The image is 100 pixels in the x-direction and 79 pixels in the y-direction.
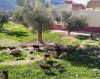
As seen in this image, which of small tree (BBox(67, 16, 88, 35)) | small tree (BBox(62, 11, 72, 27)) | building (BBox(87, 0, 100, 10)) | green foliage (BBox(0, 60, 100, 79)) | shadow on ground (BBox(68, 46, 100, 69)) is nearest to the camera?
green foliage (BBox(0, 60, 100, 79))

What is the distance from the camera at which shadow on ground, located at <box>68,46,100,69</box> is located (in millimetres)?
31609

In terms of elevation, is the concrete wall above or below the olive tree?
below

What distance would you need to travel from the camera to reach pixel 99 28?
75562 mm

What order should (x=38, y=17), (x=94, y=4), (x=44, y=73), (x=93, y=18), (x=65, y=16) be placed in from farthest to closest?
(x=94, y=4) < (x=93, y=18) < (x=65, y=16) < (x=38, y=17) < (x=44, y=73)

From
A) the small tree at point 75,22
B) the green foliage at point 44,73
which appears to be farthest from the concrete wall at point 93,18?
the green foliage at point 44,73

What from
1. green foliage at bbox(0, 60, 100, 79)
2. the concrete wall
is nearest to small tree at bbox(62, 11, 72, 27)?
the concrete wall

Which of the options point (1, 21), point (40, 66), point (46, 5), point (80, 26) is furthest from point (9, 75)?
point (1, 21)

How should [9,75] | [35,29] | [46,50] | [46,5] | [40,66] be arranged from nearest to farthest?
[9,75]
[40,66]
[46,50]
[35,29]
[46,5]

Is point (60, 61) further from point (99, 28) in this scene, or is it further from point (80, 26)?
point (99, 28)

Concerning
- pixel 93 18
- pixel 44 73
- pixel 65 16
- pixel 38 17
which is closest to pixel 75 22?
pixel 65 16

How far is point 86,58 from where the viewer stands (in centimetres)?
3491

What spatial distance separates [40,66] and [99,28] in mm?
49093

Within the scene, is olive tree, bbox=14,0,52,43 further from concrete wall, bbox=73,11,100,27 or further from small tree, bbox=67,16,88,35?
concrete wall, bbox=73,11,100,27

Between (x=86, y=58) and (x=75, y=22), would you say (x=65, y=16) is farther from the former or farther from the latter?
(x=86, y=58)
